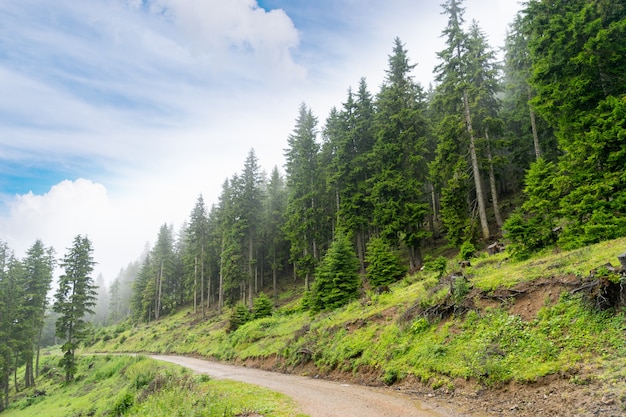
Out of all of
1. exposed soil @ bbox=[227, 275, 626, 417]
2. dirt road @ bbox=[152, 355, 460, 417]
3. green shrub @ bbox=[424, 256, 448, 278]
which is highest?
green shrub @ bbox=[424, 256, 448, 278]

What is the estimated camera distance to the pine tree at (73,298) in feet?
→ 112

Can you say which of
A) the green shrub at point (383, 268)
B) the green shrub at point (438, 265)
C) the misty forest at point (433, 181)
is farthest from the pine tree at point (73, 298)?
the green shrub at point (438, 265)

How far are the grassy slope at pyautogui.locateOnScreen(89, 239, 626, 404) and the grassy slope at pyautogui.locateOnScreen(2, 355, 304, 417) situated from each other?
158 inches

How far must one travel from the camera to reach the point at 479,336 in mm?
9297

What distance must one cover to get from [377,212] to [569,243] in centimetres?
1538

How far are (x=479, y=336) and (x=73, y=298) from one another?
41.5 m

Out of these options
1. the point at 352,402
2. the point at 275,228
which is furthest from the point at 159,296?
the point at 352,402

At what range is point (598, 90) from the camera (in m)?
14.4

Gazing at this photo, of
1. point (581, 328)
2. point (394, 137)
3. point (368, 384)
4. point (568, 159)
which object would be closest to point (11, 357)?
point (368, 384)

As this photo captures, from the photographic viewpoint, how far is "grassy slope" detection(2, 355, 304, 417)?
8.53m

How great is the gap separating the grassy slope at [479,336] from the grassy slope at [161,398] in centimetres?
401

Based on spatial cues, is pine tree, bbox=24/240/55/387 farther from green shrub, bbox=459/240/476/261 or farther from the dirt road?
green shrub, bbox=459/240/476/261

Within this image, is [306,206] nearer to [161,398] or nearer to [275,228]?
[275,228]

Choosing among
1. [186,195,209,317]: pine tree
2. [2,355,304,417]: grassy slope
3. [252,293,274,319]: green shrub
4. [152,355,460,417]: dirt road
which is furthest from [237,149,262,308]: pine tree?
[152,355,460,417]: dirt road
